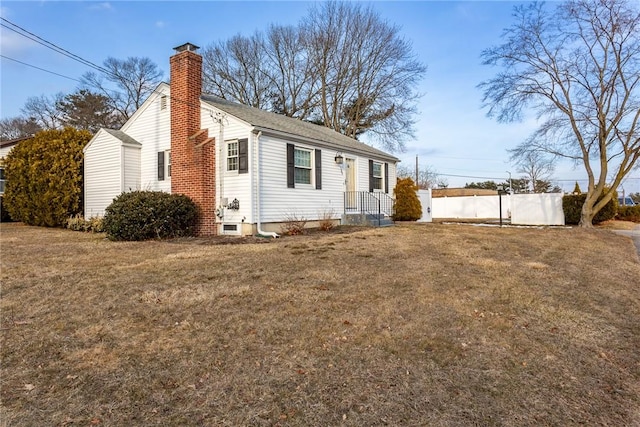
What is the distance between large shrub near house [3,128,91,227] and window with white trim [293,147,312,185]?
8.03 m

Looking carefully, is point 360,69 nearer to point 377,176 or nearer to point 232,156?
point 377,176

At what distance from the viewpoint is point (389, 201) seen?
16.3 meters

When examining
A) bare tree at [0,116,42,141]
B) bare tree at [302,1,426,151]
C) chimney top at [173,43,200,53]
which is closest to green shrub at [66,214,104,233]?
chimney top at [173,43,200,53]

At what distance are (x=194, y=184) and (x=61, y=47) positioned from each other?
4372 millimetres

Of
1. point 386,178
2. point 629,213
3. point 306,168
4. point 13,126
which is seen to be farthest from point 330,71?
point 13,126

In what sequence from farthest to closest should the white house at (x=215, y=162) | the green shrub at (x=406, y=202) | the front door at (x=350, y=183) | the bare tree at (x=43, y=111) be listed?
the bare tree at (x=43, y=111), the green shrub at (x=406, y=202), the front door at (x=350, y=183), the white house at (x=215, y=162)

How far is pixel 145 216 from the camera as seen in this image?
9.49 m

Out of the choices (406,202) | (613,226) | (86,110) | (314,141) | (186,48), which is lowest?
(613,226)

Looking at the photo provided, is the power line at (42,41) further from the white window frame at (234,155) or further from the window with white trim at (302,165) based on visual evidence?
the window with white trim at (302,165)

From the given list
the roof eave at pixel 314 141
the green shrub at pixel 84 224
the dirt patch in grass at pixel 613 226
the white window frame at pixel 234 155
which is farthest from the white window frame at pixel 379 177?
the dirt patch in grass at pixel 613 226

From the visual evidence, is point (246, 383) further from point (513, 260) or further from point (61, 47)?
point (61, 47)

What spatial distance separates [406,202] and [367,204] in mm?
3000

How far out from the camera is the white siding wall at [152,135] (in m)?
11.8

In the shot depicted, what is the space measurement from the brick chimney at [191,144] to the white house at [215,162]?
0.09 feet
